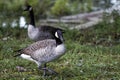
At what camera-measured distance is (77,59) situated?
31.6 feet

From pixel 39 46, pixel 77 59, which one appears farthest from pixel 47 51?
pixel 77 59

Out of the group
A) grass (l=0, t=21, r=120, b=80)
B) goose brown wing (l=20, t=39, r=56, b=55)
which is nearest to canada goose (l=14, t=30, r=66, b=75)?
goose brown wing (l=20, t=39, r=56, b=55)

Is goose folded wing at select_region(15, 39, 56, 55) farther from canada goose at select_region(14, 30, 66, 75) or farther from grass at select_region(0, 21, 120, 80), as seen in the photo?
grass at select_region(0, 21, 120, 80)

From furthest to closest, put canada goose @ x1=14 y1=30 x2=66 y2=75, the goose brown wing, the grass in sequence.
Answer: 1. the grass
2. the goose brown wing
3. canada goose @ x1=14 y1=30 x2=66 y2=75

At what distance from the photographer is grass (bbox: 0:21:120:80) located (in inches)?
320

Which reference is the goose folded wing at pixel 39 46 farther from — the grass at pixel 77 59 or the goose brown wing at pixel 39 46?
the grass at pixel 77 59

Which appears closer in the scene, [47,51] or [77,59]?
[47,51]

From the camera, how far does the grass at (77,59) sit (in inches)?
320

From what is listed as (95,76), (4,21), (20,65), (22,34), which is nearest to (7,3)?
(4,21)

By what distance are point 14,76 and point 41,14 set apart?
11906mm

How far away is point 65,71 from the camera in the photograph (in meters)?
8.48

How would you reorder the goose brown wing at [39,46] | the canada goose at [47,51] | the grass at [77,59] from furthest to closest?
the grass at [77,59], the goose brown wing at [39,46], the canada goose at [47,51]

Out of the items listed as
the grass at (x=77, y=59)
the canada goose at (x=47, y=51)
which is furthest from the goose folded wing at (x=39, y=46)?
the grass at (x=77, y=59)

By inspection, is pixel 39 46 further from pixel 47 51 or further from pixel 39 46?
pixel 47 51
